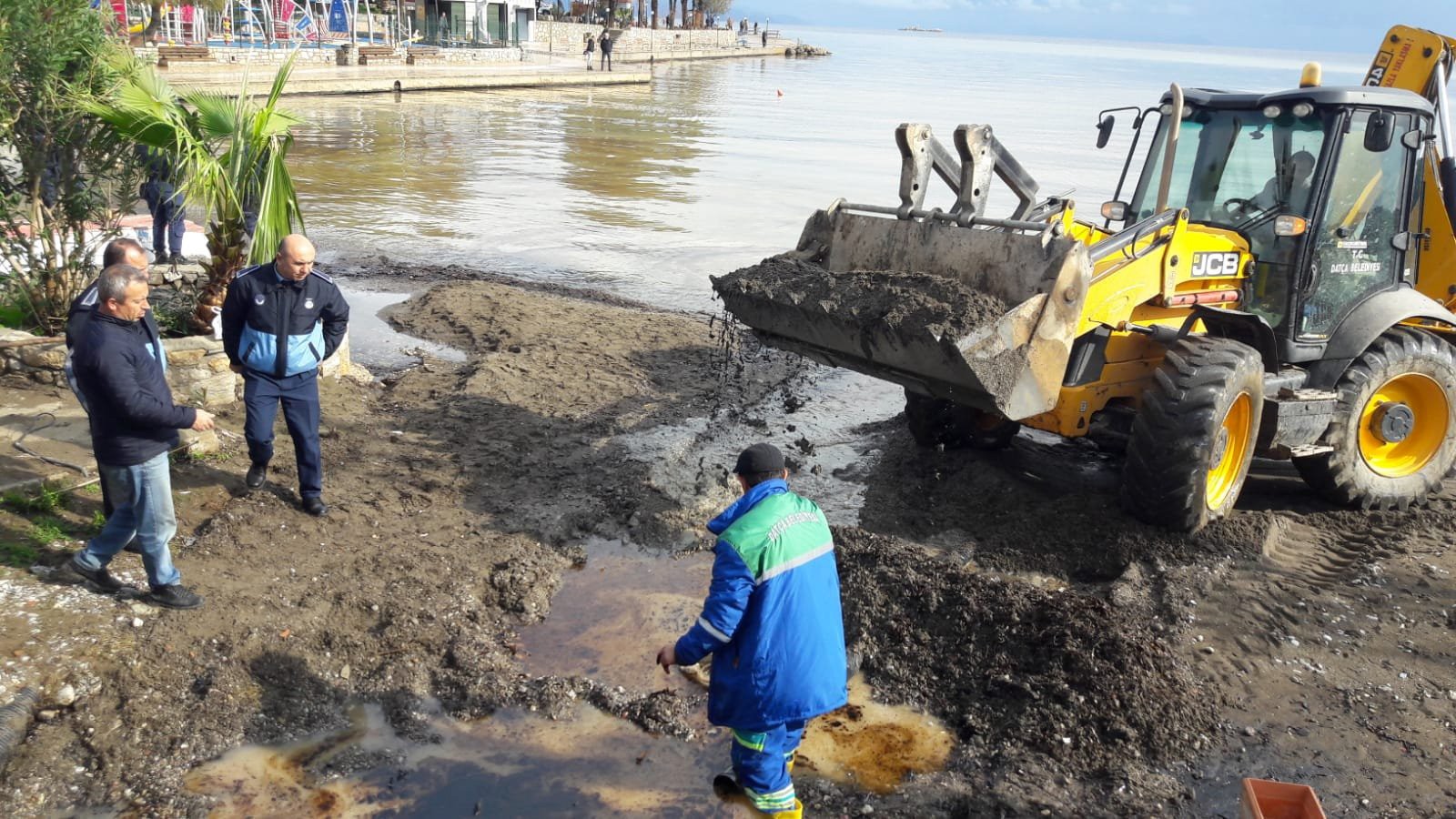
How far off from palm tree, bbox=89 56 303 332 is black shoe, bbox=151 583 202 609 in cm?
307

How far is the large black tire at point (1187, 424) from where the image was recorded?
20.1 feet

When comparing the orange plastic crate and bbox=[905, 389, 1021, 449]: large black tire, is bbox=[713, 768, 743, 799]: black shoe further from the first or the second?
bbox=[905, 389, 1021, 449]: large black tire

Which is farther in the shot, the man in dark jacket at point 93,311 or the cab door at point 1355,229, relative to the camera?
the cab door at point 1355,229

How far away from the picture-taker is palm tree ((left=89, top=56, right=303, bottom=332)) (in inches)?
286

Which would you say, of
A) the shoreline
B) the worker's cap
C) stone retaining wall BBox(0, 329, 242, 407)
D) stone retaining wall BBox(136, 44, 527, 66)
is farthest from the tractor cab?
the shoreline

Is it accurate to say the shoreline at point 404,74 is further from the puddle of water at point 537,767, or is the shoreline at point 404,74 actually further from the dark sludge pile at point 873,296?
the puddle of water at point 537,767

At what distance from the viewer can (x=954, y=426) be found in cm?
820

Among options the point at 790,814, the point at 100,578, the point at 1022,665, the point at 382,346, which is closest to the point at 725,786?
the point at 790,814

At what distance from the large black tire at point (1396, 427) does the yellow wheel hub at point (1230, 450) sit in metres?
0.66

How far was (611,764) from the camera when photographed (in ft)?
14.8

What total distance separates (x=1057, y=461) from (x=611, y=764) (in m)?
4.90

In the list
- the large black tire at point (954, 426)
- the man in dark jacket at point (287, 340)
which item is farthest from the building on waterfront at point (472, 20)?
the man in dark jacket at point (287, 340)

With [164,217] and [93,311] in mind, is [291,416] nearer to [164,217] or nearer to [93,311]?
[93,311]

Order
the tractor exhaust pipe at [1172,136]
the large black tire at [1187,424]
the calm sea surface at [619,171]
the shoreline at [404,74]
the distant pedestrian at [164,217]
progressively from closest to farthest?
1. the large black tire at [1187,424]
2. the tractor exhaust pipe at [1172,136]
3. the distant pedestrian at [164,217]
4. the calm sea surface at [619,171]
5. the shoreline at [404,74]
